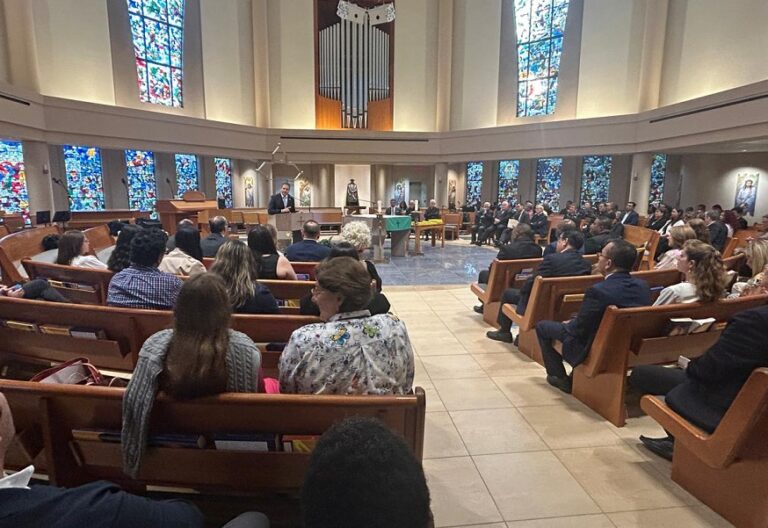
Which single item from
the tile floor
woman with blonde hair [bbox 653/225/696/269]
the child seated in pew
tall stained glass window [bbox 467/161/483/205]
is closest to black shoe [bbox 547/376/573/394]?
the tile floor

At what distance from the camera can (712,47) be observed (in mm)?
10836

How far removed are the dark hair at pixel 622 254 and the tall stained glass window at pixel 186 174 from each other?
1403 cm

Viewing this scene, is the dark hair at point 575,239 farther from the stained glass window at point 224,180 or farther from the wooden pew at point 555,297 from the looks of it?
the stained glass window at point 224,180

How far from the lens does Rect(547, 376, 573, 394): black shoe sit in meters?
3.31

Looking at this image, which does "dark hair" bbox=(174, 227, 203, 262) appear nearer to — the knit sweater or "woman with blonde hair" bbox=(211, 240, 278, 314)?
"woman with blonde hair" bbox=(211, 240, 278, 314)

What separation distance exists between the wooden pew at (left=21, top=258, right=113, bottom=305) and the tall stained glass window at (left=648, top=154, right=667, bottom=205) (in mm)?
16440

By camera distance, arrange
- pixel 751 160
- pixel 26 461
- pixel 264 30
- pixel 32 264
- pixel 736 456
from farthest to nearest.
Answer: pixel 264 30 → pixel 751 160 → pixel 32 264 → pixel 736 456 → pixel 26 461

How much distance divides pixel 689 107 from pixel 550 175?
5.90 m

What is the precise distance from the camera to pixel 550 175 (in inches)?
645

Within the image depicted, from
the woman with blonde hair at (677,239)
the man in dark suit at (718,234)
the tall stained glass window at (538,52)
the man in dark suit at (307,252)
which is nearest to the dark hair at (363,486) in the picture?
the man in dark suit at (307,252)

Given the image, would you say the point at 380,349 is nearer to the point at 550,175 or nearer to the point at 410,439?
the point at 410,439

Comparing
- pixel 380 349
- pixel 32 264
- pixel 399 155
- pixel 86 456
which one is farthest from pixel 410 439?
pixel 399 155

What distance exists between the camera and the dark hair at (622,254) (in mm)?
2990

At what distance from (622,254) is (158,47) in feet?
47.9
